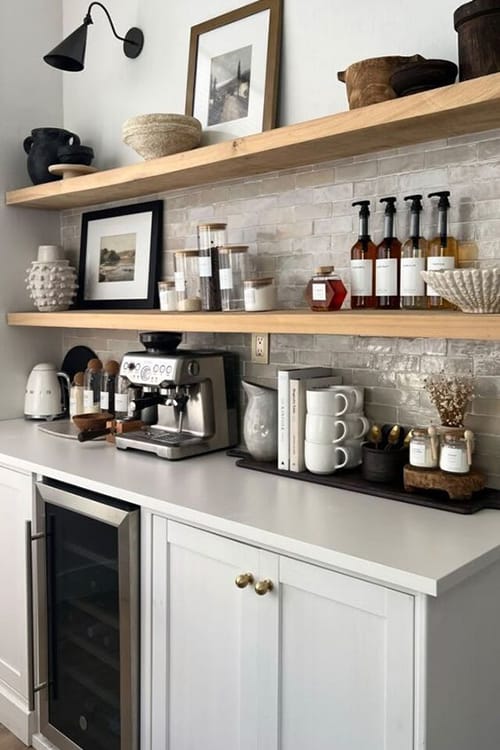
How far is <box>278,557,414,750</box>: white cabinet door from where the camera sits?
135 centimetres

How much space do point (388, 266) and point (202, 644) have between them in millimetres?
1048

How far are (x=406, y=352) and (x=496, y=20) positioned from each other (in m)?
0.83

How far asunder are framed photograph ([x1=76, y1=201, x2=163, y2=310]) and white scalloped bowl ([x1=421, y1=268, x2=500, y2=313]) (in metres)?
1.33

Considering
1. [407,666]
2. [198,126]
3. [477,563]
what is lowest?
[407,666]

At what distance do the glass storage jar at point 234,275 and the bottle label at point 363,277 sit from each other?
40 centimetres

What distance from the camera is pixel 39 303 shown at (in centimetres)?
288

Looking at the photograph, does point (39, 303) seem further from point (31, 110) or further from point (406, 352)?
point (406, 352)

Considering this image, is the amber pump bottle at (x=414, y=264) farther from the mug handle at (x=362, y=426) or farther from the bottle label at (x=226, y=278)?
the bottle label at (x=226, y=278)

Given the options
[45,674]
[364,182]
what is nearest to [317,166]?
[364,182]

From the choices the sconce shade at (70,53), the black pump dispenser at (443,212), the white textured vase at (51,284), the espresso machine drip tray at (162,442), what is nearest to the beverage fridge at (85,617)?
the espresso machine drip tray at (162,442)

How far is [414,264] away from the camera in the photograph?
184 cm

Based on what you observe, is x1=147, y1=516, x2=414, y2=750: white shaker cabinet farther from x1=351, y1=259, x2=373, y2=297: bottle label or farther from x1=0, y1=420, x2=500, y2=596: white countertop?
x1=351, y1=259, x2=373, y2=297: bottle label

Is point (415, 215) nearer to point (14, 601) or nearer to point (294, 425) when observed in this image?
point (294, 425)

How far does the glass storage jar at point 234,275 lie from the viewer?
2.24m
